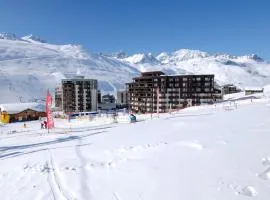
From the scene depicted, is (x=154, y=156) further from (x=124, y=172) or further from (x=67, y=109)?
(x=67, y=109)

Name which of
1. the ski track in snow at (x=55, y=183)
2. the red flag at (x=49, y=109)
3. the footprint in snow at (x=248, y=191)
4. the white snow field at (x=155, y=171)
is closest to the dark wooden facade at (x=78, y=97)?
the red flag at (x=49, y=109)

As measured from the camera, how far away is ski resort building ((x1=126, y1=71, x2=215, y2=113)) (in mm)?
93438

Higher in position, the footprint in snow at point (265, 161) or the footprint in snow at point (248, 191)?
the footprint in snow at point (265, 161)

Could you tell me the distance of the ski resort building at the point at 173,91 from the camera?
93.4 meters

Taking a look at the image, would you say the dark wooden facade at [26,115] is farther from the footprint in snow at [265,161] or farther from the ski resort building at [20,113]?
the footprint in snow at [265,161]

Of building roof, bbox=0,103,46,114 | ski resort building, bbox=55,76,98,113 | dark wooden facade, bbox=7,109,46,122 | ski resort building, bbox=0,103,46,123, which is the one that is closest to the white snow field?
ski resort building, bbox=0,103,46,123

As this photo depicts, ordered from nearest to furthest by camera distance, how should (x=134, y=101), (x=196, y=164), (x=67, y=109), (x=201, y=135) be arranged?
(x=196, y=164) < (x=201, y=135) < (x=134, y=101) < (x=67, y=109)

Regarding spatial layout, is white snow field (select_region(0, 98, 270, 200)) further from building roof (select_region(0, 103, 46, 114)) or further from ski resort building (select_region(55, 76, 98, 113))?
ski resort building (select_region(55, 76, 98, 113))

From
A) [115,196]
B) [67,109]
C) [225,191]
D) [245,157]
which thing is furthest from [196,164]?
[67,109]

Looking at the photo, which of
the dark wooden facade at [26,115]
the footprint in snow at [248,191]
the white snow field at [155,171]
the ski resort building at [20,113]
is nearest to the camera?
the footprint in snow at [248,191]

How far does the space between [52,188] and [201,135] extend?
10306 millimetres

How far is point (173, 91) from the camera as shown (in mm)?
96625

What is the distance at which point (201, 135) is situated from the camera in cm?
2038

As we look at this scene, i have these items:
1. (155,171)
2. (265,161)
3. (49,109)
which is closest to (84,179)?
(155,171)
